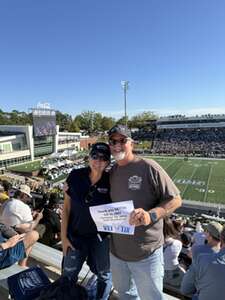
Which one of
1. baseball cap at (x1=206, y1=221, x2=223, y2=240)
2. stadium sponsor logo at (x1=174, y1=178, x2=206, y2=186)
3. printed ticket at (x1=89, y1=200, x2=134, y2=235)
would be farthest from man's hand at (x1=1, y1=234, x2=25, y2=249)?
stadium sponsor logo at (x1=174, y1=178, x2=206, y2=186)

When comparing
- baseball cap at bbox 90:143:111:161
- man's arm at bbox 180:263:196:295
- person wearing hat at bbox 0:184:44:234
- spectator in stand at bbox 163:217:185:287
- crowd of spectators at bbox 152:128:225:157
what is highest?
baseball cap at bbox 90:143:111:161

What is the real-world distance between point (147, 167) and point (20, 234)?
2566 millimetres

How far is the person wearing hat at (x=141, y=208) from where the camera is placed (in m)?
2.31

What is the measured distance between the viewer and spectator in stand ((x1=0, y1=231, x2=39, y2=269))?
3.46 metres

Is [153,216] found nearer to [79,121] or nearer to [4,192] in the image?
[4,192]

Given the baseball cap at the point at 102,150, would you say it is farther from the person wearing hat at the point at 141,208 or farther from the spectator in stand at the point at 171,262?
the spectator in stand at the point at 171,262

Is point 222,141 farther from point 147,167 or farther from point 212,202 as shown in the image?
point 147,167

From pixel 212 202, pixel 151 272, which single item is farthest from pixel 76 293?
pixel 212 202

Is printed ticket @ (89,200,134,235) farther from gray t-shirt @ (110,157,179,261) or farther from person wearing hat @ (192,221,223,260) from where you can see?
person wearing hat @ (192,221,223,260)

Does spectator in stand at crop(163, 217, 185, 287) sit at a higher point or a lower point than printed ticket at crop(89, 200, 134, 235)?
lower

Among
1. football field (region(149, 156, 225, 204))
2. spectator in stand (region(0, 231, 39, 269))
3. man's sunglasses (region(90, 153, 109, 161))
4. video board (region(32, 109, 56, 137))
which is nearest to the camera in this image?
man's sunglasses (region(90, 153, 109, 161))

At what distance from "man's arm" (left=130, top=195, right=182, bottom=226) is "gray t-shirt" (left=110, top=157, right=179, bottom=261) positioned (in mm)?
46

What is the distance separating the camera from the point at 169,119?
8606cm

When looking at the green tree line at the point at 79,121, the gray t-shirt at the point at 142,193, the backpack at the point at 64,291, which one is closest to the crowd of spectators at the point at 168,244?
the gray t-shirt at the point at 142,193
